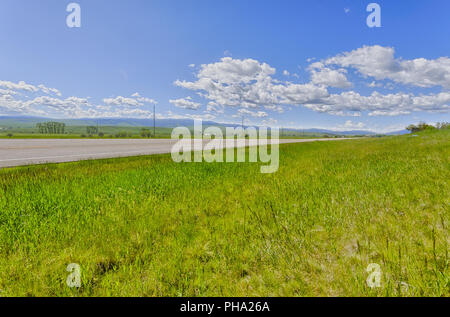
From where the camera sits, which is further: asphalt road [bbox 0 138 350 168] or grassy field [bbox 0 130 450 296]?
asphalt road [bbox 0 138 350 168]

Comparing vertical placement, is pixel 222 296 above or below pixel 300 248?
below

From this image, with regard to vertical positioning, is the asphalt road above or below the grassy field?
above

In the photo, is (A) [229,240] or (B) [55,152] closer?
(A) [229,240]

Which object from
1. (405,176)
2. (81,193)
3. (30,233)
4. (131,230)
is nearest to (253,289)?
(131,230)

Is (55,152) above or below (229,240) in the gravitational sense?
above

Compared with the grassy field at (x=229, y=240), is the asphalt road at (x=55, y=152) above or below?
above

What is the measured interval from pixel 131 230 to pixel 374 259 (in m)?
3.26

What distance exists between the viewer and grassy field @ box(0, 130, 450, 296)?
1929mm

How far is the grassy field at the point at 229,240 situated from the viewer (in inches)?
75.9

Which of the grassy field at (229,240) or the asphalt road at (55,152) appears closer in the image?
the grassy field at (229,240)

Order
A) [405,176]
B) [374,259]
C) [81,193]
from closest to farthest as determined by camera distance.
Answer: [374,259]
[81,193]
[405,176]

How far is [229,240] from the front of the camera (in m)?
2.81

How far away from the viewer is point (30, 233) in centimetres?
294
